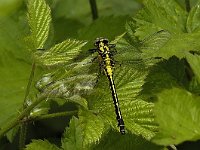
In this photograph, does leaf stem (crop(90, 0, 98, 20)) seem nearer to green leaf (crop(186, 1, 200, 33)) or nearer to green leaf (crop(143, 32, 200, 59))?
green leaf (crop(186, 1, 200, 33))

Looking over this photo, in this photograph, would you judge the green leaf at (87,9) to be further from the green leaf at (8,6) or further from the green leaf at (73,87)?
the green leaf at (73,87)

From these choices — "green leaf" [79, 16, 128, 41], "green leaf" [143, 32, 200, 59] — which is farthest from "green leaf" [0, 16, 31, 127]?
"green leaf" [143, 32, 200, 59]

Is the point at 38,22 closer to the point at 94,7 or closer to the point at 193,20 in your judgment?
the point at 193,20

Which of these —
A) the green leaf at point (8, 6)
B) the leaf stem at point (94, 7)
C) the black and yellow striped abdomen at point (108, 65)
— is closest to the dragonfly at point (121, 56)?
the black and yellow striped abdomen at point (108, 65)

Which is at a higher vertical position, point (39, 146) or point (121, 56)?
point (121, 56)

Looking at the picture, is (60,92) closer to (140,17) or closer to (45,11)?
(45,11)

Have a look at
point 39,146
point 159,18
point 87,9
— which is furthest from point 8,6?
point 39,146
